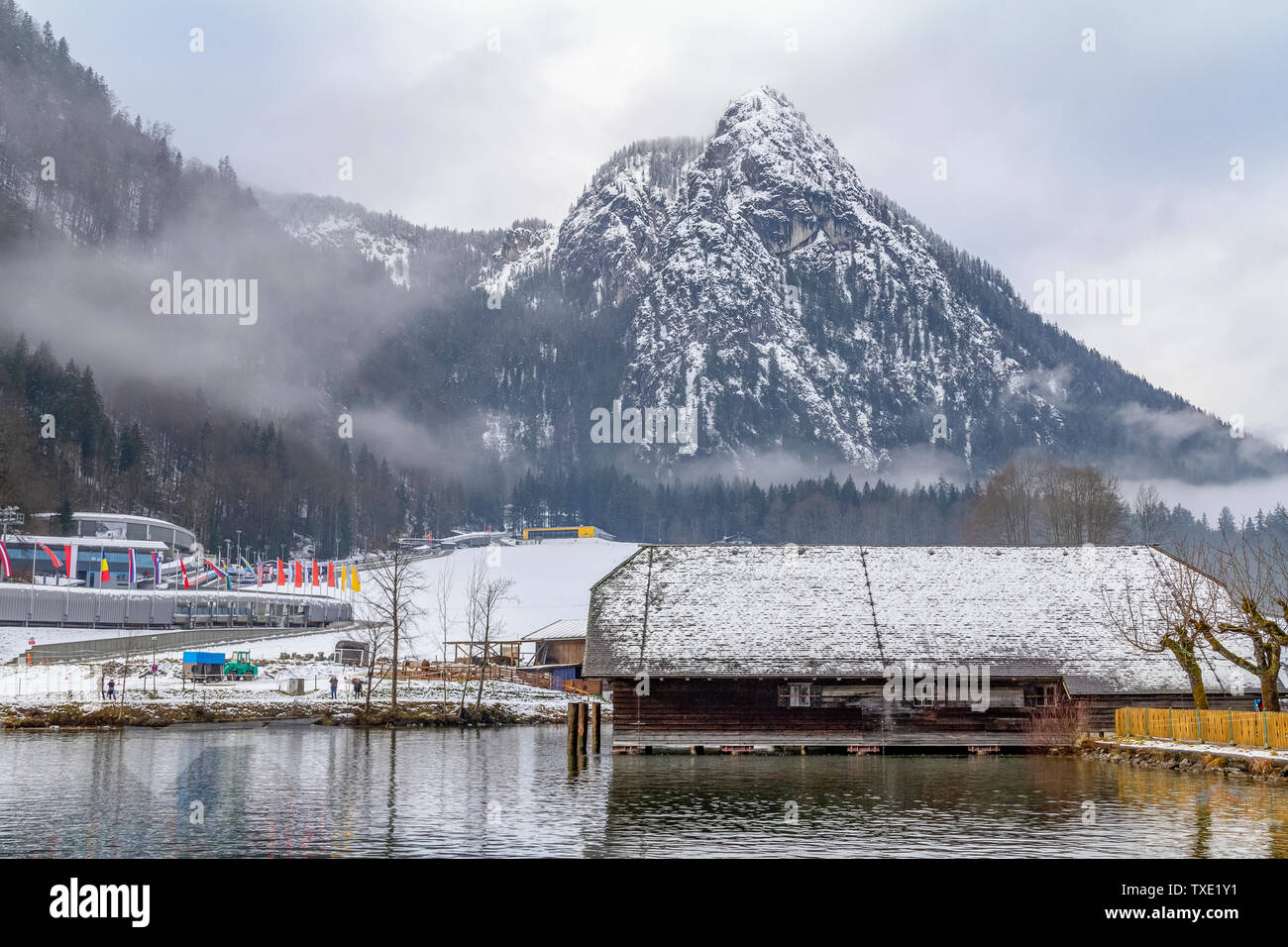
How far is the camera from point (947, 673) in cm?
4928

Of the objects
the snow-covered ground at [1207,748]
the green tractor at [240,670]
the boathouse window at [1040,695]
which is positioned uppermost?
the boathouse window at [1040,695]

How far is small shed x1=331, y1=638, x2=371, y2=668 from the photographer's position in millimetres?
88000

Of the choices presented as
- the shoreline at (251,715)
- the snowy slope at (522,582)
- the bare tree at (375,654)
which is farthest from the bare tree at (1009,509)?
the shoreline at (251,715)

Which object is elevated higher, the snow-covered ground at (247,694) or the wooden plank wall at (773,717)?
the wooden plank wall at (773,717)

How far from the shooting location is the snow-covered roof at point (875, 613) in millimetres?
48969

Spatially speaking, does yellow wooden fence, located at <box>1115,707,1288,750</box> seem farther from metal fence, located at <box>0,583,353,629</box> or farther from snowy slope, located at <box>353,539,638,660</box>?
metal fence, located at <box>0,583,353,629</box>

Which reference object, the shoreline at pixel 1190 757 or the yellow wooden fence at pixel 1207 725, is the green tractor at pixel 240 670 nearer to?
the shoreline at pixel 1190 757

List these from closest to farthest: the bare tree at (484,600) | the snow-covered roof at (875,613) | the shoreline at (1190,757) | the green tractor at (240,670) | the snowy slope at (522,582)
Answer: the shoreline at (1190,757) < the snow-covered roof at (875,613) < the green tractor at (240,670) < the bare tree at (484,600) < the snowy slope at (522,582)

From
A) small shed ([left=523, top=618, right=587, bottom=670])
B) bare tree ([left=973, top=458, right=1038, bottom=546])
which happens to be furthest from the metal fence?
bare tree ([left=973, top=458, right=1038, bottom=546])

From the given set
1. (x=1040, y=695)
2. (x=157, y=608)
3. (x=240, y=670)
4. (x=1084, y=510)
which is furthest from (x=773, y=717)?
(x=1084, y=510)

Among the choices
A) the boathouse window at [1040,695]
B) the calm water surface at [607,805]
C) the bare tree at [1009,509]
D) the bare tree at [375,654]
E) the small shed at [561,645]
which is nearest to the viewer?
the calm water surface at [607,805]

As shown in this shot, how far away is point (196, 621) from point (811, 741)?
7639cm

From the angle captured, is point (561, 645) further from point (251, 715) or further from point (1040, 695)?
point (1040, 695)

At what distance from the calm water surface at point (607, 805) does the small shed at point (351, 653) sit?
4135 cm
